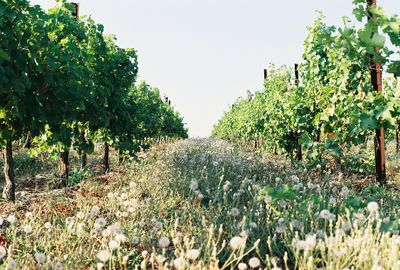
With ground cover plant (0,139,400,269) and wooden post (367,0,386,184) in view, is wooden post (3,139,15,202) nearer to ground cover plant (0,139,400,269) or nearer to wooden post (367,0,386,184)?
ground cover plant (0,139,400,269)

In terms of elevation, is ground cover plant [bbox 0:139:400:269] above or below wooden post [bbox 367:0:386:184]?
below

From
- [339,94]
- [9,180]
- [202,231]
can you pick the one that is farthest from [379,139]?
[9,180]

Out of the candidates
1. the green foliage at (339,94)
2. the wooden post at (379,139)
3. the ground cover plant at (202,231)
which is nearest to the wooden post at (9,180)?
the ground cover plant at (202,231)

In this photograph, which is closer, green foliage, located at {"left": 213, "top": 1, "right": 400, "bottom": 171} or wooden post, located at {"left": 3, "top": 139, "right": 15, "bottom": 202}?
green foliage, located at {"left": 213, "top": 1, "right": 400, "bottom": 171}

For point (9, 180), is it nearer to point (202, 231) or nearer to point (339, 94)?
point (202, 231)

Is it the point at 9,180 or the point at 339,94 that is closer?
the point at 9,180

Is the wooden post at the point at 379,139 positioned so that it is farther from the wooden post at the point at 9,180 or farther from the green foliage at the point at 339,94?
the wooden post at the point at 9,180

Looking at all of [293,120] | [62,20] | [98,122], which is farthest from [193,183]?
[293,120]

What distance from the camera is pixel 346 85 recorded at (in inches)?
400

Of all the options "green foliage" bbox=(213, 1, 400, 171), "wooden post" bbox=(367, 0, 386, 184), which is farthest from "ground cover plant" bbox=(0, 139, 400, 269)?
"wooden post" bbox=(367, 0, 386, 184)

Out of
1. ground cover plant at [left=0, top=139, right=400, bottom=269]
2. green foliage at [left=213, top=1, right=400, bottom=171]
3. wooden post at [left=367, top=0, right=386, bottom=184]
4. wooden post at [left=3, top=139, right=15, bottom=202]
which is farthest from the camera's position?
wooden post at [left=367, top=0, right=386, bottom=184]

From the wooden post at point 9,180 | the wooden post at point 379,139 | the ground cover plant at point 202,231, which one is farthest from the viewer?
the wooden post at point 379,139

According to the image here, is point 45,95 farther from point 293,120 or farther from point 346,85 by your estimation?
point 293,120

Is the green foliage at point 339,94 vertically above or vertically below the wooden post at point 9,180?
above
